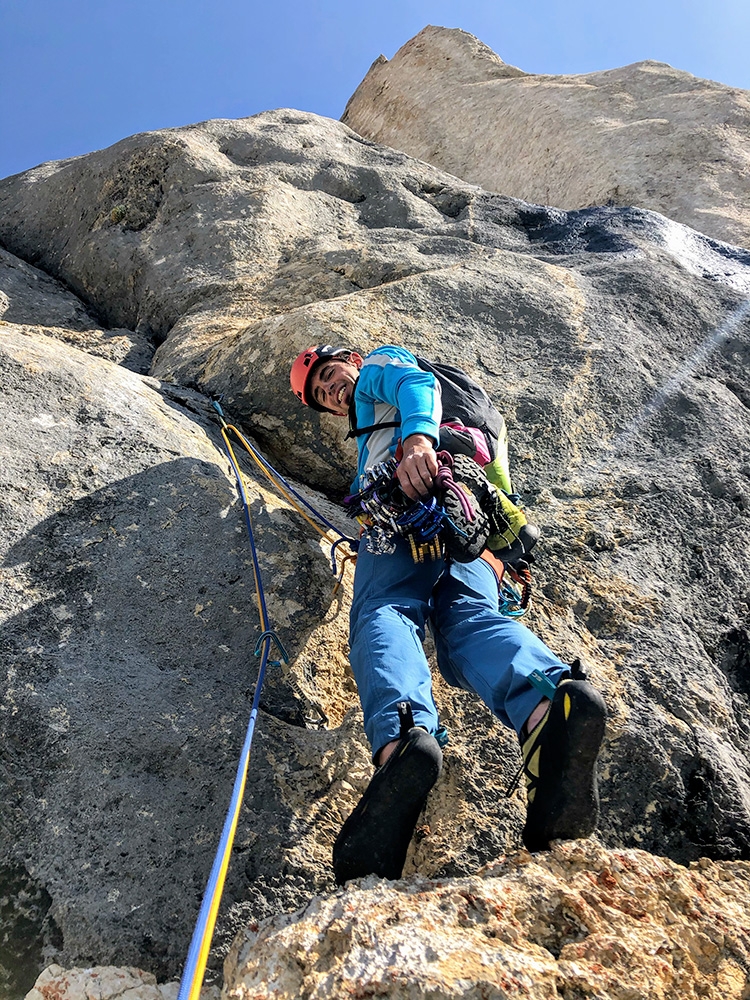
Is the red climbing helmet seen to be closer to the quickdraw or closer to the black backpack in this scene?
the black backpack

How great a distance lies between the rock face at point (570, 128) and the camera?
1341cm

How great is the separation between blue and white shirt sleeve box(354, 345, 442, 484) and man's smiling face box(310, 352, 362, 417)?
0.18m

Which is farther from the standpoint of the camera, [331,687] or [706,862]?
[331,687]

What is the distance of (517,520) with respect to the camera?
136 inches

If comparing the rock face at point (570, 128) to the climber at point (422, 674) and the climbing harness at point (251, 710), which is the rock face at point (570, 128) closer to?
the climbing harness at point (251, 710)

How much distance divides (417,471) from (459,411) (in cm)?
77

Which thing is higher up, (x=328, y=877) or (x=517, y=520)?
(x=517, y=520)

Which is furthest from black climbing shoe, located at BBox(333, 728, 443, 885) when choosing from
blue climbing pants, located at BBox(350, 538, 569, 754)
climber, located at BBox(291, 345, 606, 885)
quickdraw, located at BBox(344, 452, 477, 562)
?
quickdraw, located at BBox(344, 452, 477, 562)

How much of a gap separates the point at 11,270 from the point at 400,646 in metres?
7.15

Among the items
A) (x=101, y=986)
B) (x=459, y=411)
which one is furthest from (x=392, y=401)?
(x=101, y=986)

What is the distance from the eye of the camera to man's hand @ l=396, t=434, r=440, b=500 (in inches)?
122

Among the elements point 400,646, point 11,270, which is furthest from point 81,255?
point 400,646

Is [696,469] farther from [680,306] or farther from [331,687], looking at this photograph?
[331,687]

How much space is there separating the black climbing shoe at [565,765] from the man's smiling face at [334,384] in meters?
1.92
